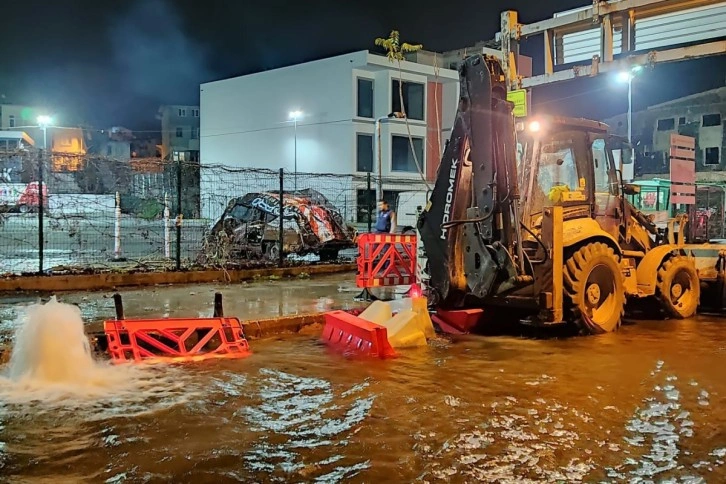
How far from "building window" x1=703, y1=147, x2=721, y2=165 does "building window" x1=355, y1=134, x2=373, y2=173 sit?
2535 centimetres

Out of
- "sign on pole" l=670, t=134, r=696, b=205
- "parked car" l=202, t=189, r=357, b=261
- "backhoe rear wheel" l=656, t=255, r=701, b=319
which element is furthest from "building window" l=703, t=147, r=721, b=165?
"backhoe rear wheel" l=656, t=255, r=701, b=319

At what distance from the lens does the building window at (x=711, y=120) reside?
47.4 meters

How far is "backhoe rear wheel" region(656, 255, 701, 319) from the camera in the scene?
10.8 metres

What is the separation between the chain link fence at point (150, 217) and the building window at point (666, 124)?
124 ft

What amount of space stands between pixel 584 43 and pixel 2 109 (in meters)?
83.0

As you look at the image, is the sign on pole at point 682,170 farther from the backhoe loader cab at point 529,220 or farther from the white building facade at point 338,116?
the white building facade at point 338,116

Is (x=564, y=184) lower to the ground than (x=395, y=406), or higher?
higher

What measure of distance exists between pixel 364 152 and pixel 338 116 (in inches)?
95.7

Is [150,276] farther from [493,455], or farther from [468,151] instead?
[493,455]

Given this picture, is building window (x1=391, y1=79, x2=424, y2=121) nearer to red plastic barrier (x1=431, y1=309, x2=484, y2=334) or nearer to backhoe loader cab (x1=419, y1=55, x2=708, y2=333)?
backhoe loader cab (x1=419, y1=55, x2=708, y2=333)

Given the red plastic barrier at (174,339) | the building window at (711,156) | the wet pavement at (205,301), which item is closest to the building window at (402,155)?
the building window at (711,156)

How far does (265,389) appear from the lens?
6598 millimetres

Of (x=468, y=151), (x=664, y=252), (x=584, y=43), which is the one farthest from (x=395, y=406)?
(x=584, y=43)

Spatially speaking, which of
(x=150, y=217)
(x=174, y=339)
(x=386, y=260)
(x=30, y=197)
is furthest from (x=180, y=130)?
(x=174, y=339)
